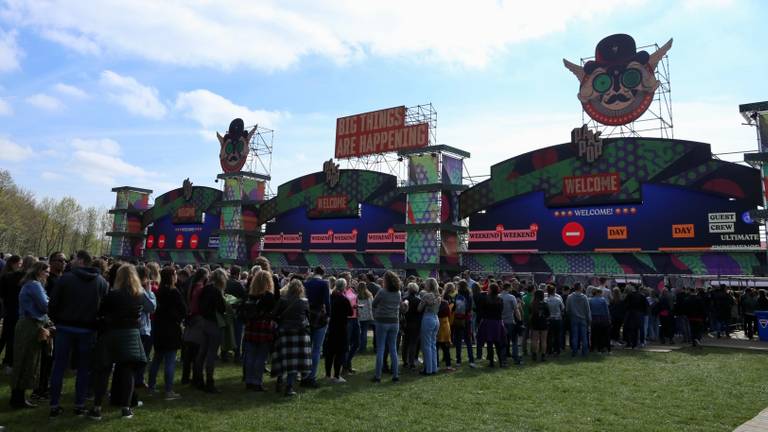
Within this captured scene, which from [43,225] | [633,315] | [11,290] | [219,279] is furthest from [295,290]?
[43,225]

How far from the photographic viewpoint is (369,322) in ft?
41.3

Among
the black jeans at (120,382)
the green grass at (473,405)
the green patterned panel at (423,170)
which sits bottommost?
the green grass at (473,405)

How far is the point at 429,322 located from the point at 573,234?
20255mm

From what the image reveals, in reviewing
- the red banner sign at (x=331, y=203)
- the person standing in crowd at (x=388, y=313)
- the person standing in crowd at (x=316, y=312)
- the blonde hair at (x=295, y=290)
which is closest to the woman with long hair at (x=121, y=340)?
the blonde hair at (x=295, y=290)

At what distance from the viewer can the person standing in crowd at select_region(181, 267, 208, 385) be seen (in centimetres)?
804

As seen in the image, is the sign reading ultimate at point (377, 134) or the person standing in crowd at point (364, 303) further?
the sign reading ultimate at point (377, 134)

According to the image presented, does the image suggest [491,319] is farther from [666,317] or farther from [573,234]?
[573,234]

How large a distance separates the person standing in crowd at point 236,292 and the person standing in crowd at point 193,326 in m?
0.74

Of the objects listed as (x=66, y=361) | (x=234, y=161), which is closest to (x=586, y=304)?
(x=66, y=361)

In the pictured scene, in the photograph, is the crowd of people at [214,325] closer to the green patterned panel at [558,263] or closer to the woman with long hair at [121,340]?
the woman with long hair at [121,340]

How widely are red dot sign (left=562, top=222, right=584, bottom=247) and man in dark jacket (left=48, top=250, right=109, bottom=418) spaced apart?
25.6 metres

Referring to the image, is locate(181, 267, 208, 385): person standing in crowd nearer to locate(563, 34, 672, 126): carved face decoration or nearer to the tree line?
locate(563, 34, 672, 126): carved face decoration

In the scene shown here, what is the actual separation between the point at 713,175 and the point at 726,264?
4.34 m

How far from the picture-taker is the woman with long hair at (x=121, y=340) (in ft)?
20.3
